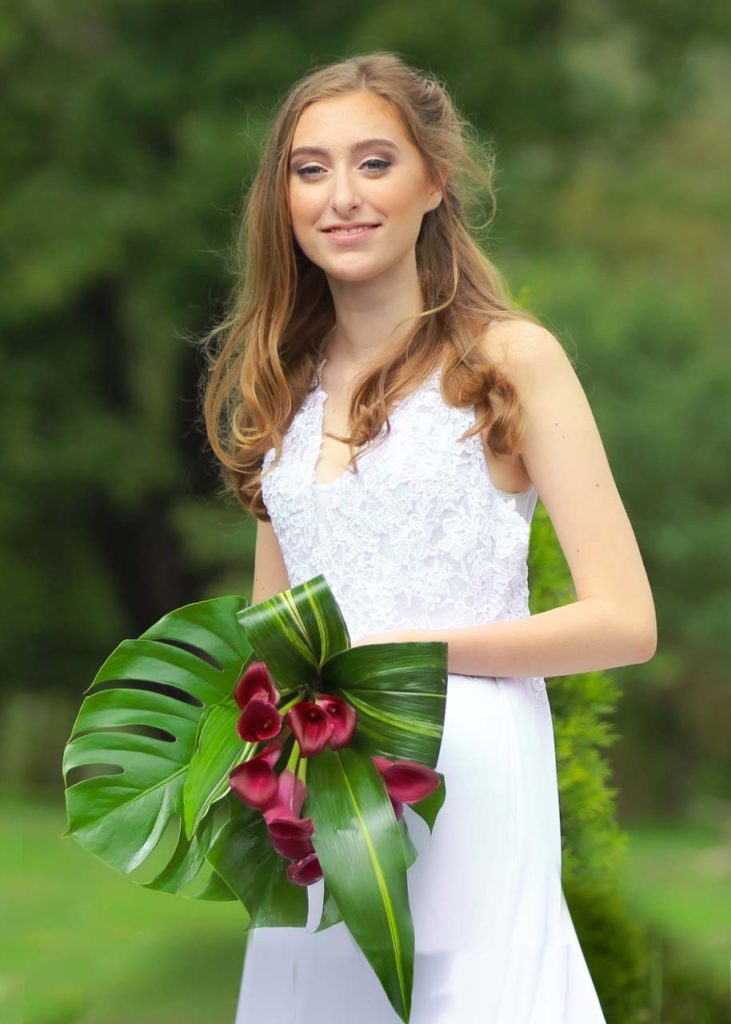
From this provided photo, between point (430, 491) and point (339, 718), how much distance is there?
1.71 feet

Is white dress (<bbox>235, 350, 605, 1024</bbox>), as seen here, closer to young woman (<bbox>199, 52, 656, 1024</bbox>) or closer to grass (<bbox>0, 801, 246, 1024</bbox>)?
young woman (<bbox>199, 52, 656, 1024</bbox>)

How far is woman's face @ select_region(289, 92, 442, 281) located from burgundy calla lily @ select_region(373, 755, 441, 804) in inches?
34.8

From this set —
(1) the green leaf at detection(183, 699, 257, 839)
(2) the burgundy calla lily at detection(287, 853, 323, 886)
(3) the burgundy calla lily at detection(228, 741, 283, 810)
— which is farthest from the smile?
(2) the burgundy calla lily at detection(287, 853, 323, 886)

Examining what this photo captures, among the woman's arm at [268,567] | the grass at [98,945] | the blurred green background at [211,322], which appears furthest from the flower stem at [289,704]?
the blurred green background at [211,322]

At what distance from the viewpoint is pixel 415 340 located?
2674 millimetres

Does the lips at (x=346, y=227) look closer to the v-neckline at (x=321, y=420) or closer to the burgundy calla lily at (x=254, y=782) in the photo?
the v-neckline at (x=321, y=420)

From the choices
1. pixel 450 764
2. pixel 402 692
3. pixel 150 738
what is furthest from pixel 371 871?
pixel 150 738

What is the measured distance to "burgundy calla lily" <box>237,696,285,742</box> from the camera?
2102 mm

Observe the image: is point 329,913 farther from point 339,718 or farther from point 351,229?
point 351,229

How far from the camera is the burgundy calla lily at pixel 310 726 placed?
2.09 m

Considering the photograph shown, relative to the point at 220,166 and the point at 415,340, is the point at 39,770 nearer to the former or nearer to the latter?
the point at 220,166

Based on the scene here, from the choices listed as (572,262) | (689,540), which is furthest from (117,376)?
(689,540)

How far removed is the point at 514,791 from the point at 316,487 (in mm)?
596

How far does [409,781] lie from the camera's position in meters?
2.12
